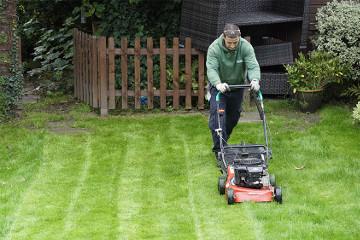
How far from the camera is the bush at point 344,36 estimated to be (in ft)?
41.2

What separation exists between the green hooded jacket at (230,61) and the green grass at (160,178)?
1137mm

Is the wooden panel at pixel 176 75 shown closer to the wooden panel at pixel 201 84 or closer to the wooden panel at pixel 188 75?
the wooden panel at pixel 188 75

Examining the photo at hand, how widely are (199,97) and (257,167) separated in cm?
474

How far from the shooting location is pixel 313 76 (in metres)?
12.4

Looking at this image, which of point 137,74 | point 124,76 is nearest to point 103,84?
point 124,76

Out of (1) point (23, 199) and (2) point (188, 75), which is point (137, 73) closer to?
(2) point (188, 75)

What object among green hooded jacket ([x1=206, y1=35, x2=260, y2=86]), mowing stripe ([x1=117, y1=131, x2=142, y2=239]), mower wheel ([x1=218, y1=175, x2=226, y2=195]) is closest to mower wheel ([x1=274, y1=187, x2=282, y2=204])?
mower wheel ([x1=218, y1=175, x2=226, y2=195])

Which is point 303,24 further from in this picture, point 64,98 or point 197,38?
point 64,98

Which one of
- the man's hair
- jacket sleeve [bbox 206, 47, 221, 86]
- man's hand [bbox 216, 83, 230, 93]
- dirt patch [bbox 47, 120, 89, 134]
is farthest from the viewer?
dirt patch [bbox 47, 120, 89, 134]

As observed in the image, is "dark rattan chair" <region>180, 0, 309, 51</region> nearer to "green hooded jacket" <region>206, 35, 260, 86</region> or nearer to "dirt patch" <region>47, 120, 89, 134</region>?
"dirt patch" <region>47, 120, 89, 134</region>

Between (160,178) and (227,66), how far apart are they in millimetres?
1449

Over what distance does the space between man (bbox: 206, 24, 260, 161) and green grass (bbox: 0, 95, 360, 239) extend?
748mm

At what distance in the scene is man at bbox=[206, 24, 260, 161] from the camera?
9.12m

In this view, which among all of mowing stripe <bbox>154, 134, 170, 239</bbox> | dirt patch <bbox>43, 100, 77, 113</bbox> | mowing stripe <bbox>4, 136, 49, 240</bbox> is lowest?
mowing stripe <bbox>4, 136, 49, 240</bbox>
